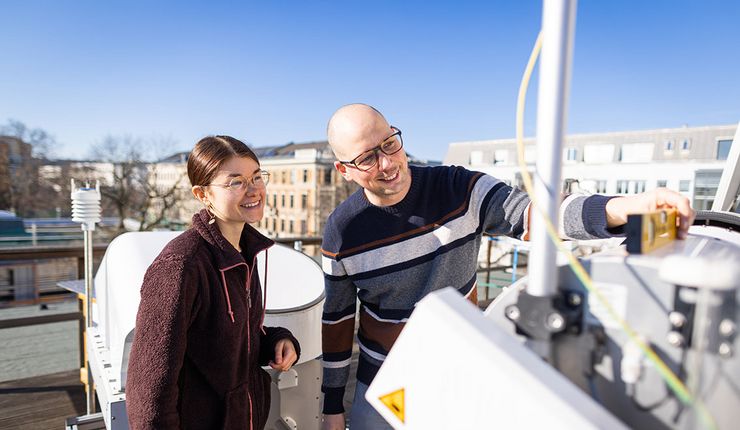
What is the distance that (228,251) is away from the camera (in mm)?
1200

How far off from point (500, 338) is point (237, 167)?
2.90 feet

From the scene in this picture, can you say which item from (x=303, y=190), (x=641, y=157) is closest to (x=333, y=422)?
(x=641, y=157)

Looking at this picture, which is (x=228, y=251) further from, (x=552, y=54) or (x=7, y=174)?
(x=7, y=174)

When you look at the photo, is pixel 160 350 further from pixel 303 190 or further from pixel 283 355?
pixel 303 190

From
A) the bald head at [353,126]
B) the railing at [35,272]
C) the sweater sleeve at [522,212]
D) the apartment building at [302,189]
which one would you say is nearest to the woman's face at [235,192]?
the bald head at [353,126]

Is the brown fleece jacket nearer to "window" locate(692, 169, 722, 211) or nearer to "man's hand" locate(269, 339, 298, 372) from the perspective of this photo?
"man's hand" locate(269, 339, 298, 372)

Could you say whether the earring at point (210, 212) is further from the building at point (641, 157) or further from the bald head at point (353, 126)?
the building at point (641, 157)

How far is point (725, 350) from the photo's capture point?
53 centimetres

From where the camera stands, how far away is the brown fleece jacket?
1030mm

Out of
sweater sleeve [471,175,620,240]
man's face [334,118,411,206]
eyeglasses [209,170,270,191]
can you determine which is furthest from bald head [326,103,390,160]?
Answer: sweater sleeve [471,175,620,240]

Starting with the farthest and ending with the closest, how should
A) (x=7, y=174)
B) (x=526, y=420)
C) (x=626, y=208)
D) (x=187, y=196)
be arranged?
(x=187, y=196) → (x=7, y=174) → (x=626, y=208) → (x=526, y=420)

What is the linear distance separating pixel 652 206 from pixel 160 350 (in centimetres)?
100

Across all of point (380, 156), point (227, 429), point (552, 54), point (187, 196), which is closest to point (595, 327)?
point (552, 54)

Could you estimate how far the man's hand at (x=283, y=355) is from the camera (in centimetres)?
137
